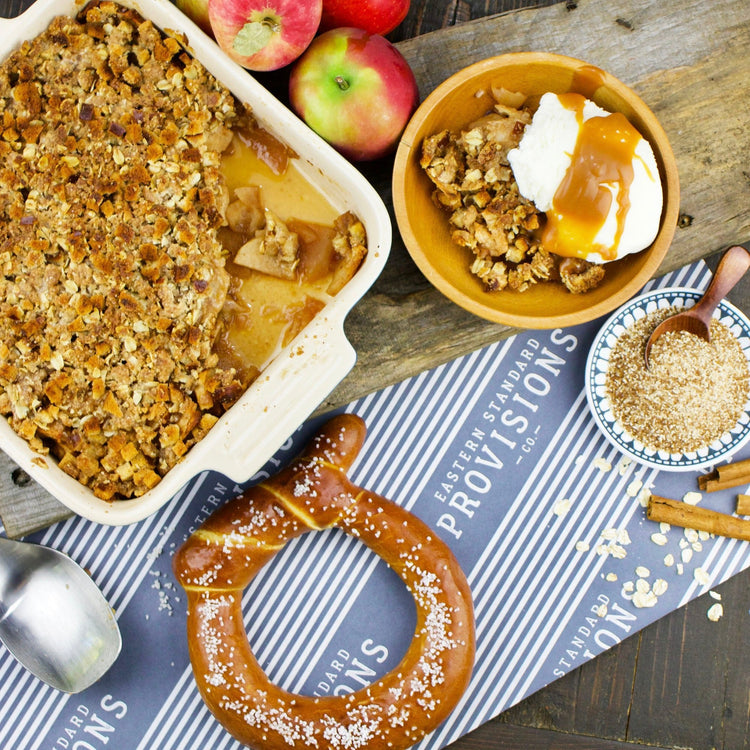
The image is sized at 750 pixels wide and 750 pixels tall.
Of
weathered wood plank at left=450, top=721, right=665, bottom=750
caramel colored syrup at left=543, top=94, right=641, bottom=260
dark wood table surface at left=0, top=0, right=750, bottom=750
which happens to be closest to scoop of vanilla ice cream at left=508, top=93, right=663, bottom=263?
caramel colored syrup at left=543, top=94, right=641, bottom=260

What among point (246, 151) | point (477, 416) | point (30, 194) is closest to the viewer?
point (30, 194)

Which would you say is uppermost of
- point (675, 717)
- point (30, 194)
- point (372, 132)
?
point (30, 194)

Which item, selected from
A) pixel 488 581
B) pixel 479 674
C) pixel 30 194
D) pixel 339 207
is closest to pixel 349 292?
pixel 339 207

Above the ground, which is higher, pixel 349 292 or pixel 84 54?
pixel 84 54

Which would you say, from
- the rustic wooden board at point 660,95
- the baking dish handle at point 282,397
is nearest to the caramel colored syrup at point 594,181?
the rustic wooden board at point 660,95

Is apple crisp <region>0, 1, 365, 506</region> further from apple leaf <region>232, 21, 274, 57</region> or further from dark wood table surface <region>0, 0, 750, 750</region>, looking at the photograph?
dark wood table surface <region>0, 0, 750, 750</region>

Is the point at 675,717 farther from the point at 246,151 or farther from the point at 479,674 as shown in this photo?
the point at 246,151
